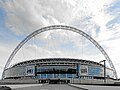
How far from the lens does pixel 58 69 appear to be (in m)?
111

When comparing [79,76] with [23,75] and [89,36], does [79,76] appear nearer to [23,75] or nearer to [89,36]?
[89,36]

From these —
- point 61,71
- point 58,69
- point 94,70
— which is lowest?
point 61,71

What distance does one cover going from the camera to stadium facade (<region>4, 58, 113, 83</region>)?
111250 millimetres

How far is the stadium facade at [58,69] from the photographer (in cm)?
11125

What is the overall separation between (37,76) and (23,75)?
825cm

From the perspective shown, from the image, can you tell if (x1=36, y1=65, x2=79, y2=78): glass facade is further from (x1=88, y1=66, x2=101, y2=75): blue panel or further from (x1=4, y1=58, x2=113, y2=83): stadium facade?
(x1=88, y1=66, x2=101, y2=75): blue panel

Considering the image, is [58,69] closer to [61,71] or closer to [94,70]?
[61,71]

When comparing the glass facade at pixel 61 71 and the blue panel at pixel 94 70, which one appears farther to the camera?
the blue panel at pixel 94 70

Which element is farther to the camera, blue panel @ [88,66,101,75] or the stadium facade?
blue panel @ [88,66,101,75]

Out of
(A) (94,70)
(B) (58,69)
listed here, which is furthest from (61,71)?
(A) (94,70)

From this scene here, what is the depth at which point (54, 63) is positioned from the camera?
111812mm

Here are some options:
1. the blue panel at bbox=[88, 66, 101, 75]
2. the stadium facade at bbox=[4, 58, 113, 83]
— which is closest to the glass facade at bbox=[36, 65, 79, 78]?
the stadium facade at bbox=[4, 58, 113, 83]

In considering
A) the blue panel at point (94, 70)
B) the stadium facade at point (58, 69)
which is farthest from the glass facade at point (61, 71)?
the blue panel at point (94, 70)

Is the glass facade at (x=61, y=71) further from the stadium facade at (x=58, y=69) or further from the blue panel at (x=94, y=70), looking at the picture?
the blue panel at (x=94, y=70)
